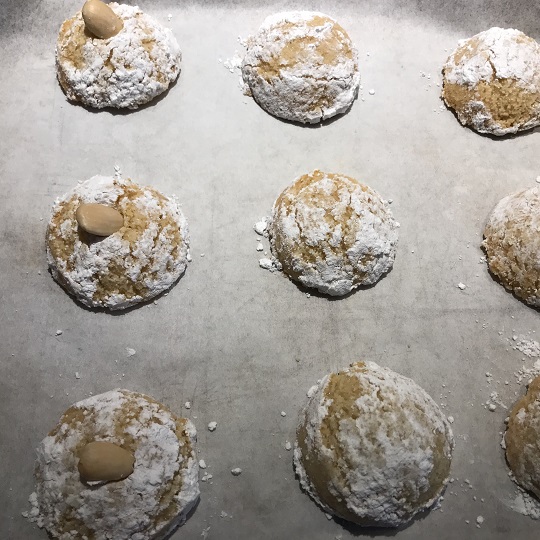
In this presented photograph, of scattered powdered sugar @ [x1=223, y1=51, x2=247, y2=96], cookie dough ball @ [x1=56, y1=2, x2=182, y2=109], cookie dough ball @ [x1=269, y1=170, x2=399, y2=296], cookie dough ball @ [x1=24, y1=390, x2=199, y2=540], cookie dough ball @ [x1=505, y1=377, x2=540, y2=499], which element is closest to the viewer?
cookie dough ball @ [x1=24, y1=390, x2=199, y2=540]

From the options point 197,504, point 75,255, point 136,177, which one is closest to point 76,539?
point 197,504

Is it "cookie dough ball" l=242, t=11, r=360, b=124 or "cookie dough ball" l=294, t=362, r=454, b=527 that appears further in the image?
"cookie dough ball" l=242, t=11, r=360, b=124

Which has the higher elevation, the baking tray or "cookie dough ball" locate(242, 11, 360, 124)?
"cookie dough ball" locate(242, 11, 360, 124)

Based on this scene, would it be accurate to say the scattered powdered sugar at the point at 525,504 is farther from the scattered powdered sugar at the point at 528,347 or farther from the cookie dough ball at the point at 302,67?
the cookie dough ball at the point at 302,67

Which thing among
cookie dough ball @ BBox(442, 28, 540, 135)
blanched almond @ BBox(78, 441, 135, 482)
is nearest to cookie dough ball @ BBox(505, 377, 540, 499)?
cookie dough ball @ BBox(442, 28, 540, 135)

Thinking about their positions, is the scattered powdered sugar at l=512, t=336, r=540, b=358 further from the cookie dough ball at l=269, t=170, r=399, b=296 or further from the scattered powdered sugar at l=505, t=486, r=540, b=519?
the cookie dough ball at l=269, t=170, r=399, b=296

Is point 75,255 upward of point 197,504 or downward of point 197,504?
upward

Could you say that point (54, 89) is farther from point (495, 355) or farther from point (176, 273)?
point (495, 355)
